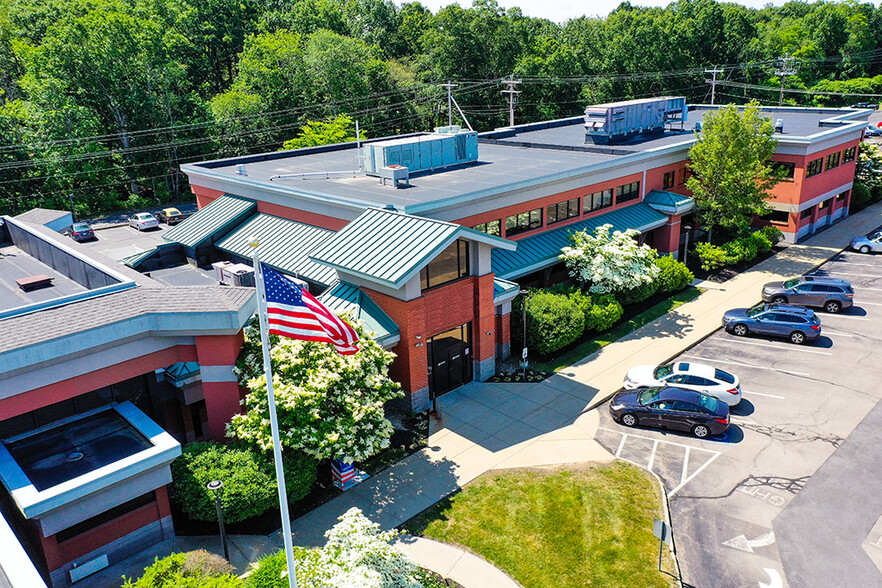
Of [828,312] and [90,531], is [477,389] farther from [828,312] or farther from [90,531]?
[828,312]

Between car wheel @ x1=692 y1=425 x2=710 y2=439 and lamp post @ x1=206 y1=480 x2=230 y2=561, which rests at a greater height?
lamp post @ x1=206 y1=480 x2=230 y2=561

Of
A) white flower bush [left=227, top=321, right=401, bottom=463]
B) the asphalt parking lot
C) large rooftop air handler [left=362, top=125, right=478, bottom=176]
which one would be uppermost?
large rooftop air handler [left=362, top=125, right=478, bottom=176]

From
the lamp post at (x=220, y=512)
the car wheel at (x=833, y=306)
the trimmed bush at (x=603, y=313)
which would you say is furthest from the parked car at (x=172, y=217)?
the car wheel at (x=833, y=306)

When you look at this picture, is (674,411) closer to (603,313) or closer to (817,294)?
(603,313)

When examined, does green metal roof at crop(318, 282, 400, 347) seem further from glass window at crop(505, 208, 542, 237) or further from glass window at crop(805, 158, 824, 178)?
glass window at crop(805, 158, 824, 178)

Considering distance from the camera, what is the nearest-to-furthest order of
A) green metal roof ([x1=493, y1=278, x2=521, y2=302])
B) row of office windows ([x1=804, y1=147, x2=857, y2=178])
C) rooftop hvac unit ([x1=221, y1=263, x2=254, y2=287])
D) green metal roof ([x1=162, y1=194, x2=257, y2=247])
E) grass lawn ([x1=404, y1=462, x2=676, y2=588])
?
grass lawn ([x1=404, y1=462, x2=676, y2=588]) → rooftop hvac unit ([x1=221, y1=263, x2=254, y2=287]) → green metal roof ([x1=493, y1=278, x2=521, y2=302]) → green metal roof ([x1=162, y1=194, x2=257, y2=247]) → row of office windows ([x1=804, y1=147, x2=857, y2=178])

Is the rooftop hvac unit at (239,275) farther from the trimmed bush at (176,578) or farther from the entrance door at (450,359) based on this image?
the trimmed bush at (176,578)

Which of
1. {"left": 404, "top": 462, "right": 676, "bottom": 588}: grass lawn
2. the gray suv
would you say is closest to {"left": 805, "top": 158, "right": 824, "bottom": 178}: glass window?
the gray suv
